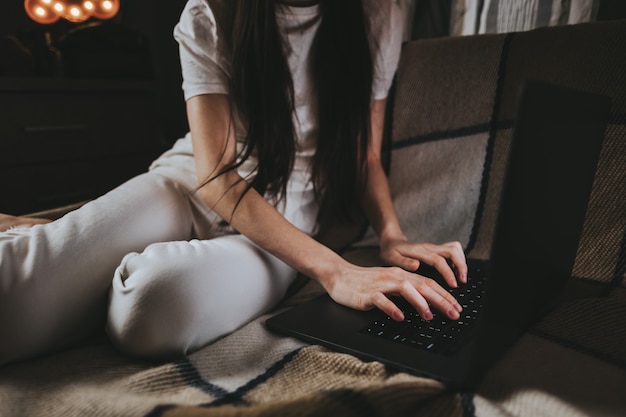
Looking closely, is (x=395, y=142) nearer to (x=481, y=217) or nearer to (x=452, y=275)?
(x=481, y=217)

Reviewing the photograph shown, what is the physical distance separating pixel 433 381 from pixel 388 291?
142 millimetres

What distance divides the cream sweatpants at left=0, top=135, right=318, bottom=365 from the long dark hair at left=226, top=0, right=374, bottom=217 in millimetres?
160

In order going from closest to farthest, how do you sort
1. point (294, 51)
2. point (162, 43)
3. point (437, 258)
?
point (437, 258)
point (294, 51)
point (162, 43)

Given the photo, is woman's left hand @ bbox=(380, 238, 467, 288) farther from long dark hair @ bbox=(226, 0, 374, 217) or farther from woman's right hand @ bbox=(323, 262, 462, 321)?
long dark hair @ bbox=(226, 0, 374, 217)

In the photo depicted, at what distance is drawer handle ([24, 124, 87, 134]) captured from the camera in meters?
1.08

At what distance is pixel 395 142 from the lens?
0.94 meters

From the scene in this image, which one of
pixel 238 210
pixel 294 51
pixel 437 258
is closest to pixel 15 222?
pixel 238 210

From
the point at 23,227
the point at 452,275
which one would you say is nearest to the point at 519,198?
the point at 452,275

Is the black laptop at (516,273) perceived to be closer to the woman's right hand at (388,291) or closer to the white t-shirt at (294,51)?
the woman's right hand at (388,291)

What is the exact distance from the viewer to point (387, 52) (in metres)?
0.85

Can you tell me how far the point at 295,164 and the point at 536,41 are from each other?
1.55 ft

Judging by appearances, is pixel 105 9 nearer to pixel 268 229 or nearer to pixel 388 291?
pixel 268 229

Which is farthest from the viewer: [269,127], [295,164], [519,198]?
[295,164]

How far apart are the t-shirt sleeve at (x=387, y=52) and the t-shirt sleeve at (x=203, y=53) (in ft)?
1.03
